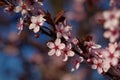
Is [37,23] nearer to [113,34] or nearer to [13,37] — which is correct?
[113,34]

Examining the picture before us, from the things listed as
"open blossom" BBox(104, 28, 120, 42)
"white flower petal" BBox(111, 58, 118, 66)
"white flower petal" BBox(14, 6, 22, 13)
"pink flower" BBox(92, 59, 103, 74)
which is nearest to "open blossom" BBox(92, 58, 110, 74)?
"pink flower" BBox(92, 59, 103, 74)

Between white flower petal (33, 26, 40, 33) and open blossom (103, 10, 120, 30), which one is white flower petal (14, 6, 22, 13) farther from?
open blossom (103, 10, 120, 30)

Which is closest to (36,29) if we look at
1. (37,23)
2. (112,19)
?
(37,23)

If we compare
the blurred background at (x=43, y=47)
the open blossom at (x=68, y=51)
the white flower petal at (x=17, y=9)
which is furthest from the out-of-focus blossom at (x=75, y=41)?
the blurred background at (x=43, y=47)

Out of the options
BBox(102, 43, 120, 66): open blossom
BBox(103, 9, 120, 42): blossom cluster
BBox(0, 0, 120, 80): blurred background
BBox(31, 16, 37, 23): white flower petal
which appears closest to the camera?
BBox(103, 9, 120, 42): blossom cluster

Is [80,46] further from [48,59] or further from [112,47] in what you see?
[48,59]

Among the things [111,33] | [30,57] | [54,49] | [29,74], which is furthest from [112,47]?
[30,57]
